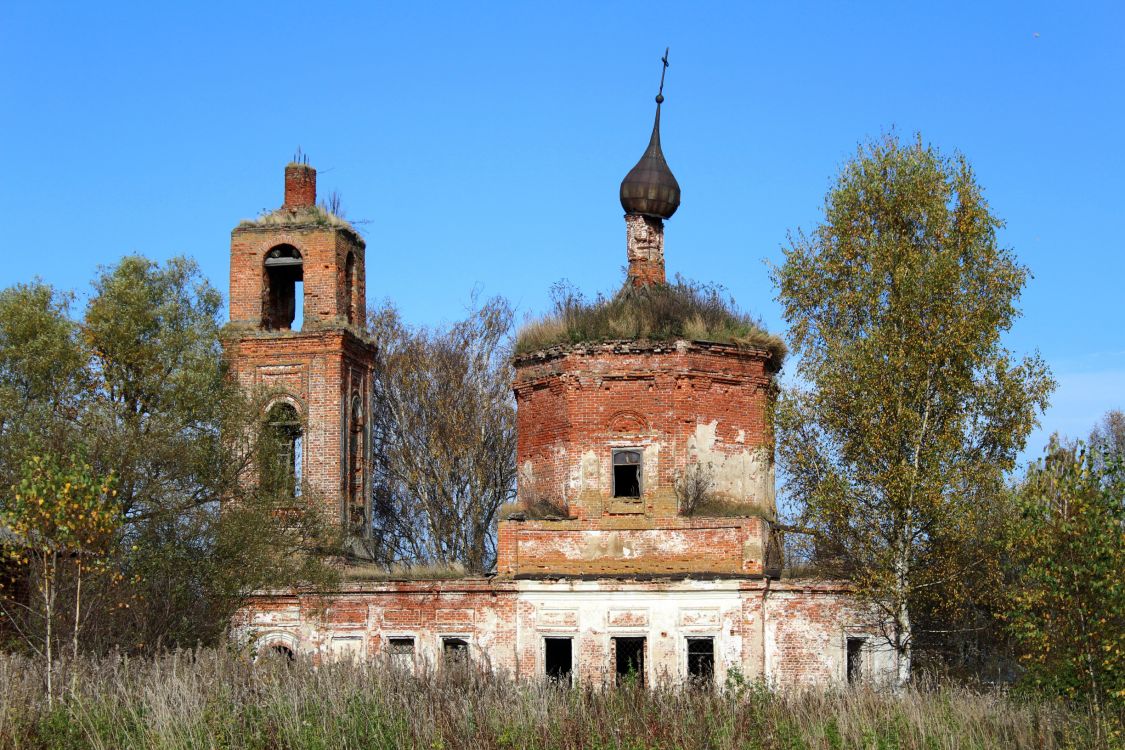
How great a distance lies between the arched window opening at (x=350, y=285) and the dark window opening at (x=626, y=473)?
7379mm

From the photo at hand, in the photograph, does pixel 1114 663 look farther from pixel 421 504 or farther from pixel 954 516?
pixel 421 504

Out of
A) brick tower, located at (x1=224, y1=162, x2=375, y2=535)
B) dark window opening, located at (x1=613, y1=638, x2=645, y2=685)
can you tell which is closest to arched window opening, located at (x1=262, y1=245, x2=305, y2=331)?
brick tower, located at (x1=224, y1=162, x2=375, y2=535)

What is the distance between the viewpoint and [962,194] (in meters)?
22.5

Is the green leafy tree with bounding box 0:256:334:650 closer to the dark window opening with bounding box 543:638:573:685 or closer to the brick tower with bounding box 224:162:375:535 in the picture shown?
the brick tower with bounding box 224:162:375:535

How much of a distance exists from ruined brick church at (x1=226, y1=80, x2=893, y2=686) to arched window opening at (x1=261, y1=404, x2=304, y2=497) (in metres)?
0.55

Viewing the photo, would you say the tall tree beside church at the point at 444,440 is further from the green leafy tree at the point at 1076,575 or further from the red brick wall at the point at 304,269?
the green leafy tree at the point at 1076,575

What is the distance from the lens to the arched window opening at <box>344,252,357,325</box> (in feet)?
93.4

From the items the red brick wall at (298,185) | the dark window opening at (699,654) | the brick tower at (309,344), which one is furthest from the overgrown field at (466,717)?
the red brick wall at (298,185)

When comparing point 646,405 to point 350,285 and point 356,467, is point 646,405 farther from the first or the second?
point 350,285

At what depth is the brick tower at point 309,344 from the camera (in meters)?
27.1

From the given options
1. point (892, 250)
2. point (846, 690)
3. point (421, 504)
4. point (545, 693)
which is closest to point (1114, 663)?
point (846, 690)

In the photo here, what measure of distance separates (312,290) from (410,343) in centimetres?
1002

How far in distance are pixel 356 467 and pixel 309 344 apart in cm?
255

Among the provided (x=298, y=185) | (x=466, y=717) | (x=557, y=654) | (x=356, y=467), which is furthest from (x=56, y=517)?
(x=298, y=185)
